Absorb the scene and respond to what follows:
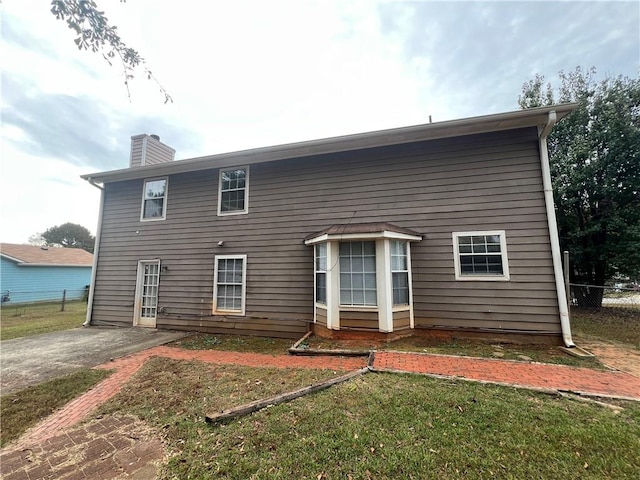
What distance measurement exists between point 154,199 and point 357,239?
718 cm

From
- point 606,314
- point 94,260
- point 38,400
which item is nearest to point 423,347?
point 38,400

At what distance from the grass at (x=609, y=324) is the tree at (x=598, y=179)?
0.94m

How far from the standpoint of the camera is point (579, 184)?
36.8ft

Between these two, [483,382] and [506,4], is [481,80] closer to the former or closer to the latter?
[506,4]

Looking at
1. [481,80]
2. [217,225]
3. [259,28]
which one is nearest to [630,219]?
[481,80]

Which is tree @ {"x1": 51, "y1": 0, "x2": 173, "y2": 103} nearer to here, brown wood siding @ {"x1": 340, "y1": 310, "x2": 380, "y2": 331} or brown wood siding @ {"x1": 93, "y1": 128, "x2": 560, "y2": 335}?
brown wood siding @ {"x1": 93, "y1": 128, "x2": 560, "y2": 335}

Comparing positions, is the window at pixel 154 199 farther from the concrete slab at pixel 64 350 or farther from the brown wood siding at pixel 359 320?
the brown wood siding at pixel 359 320

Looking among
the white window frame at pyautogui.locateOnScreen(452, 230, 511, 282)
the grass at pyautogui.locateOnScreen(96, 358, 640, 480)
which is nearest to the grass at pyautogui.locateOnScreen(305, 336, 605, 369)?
the white window frame at pyautogui.locateOnScreen(452, 230, 511, 282)

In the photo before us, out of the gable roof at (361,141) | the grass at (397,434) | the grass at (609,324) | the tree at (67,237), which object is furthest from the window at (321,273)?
the tree at (67,237)

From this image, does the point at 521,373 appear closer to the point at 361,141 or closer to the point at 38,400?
the point at 361,141

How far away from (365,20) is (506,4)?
366 cm

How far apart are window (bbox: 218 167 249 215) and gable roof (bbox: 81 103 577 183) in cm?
28

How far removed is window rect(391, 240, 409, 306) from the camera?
19.5ft

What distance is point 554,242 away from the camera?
5.50 m
